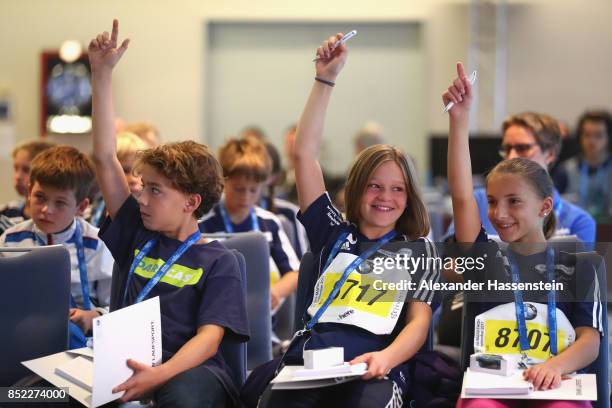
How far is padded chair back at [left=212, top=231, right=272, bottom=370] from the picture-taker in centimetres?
320

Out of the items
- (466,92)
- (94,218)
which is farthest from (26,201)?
(466,92)

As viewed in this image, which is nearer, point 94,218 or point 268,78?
point 94,218

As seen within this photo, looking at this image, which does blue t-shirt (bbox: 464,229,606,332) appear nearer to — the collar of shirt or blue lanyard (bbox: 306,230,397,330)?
blue lanyard (bbox: 306,230,397,330)

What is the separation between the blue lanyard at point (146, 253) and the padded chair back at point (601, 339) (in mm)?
887

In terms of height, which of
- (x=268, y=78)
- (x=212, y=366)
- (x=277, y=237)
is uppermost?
(x=268, y=78)

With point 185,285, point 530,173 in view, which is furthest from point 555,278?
point 185,285

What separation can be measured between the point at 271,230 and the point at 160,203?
1.44 metres

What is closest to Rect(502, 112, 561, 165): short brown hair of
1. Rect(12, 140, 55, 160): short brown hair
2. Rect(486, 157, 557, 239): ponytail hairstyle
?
Rect(486, 157, 557, 239): ponytail hairstyle

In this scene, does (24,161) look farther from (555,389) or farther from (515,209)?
(555,389)

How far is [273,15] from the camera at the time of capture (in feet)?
34.4

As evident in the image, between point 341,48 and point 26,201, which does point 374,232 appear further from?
point 26,201

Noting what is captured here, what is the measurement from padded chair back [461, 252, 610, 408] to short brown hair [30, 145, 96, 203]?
4.96ft

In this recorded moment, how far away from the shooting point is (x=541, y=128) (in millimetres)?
4137

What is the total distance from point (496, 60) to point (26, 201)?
7.49 meters
